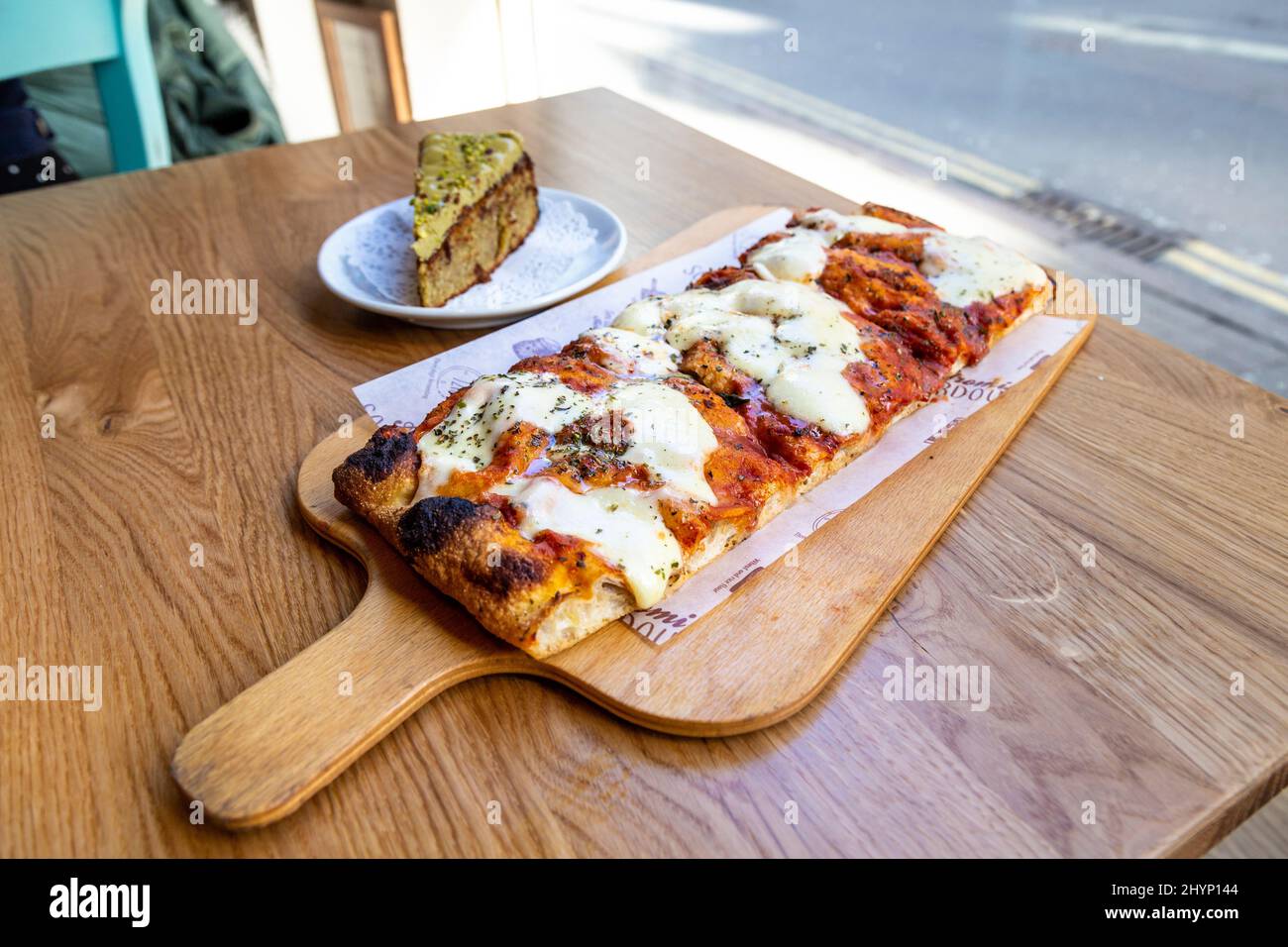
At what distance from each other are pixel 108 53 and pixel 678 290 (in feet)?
6.52

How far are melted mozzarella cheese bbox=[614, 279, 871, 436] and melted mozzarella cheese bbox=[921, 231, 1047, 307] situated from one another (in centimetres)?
25

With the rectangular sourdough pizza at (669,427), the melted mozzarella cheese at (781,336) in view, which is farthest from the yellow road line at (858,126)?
the melted mozzarella cheese at (781,336)

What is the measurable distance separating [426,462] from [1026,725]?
86 cm

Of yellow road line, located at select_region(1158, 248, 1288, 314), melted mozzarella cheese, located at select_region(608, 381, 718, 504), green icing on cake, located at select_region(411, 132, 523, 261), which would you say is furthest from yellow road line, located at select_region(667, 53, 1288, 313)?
melted mozzarella cheese, located at select_region(608, 381, 718, 504)

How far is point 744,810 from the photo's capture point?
101 cm

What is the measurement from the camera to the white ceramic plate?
182 cm

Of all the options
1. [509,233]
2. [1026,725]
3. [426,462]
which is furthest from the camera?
[509,233]

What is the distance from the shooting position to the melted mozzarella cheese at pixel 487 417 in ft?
4.32

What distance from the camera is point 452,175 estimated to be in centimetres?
211

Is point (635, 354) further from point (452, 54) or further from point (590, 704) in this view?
point (452, 54)

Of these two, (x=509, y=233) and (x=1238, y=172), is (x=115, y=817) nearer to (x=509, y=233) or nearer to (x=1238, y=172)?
(x=509, y=233)

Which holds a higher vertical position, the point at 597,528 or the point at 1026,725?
the point at 597,528

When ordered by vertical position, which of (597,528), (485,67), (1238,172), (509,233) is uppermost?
(485,67)

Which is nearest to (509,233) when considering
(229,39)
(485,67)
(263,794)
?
(263,794)
